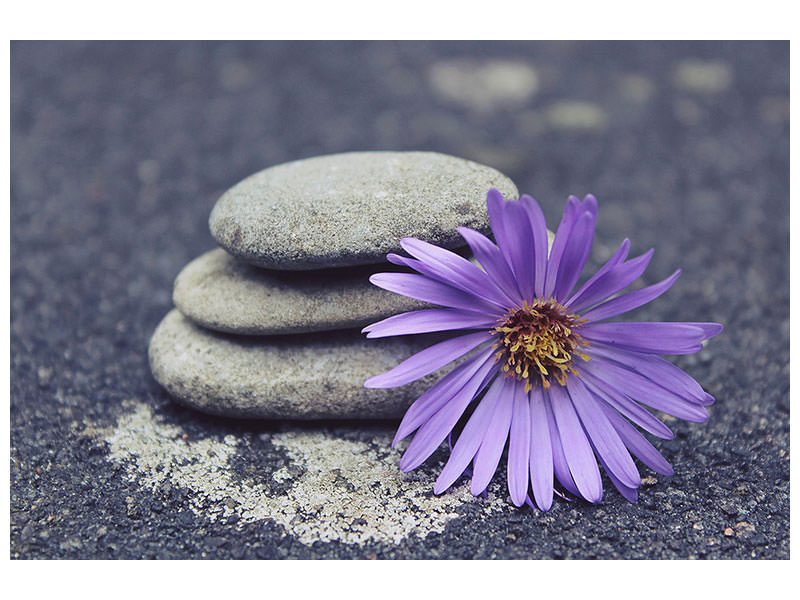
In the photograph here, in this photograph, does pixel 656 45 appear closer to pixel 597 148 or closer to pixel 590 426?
pixel 597 148

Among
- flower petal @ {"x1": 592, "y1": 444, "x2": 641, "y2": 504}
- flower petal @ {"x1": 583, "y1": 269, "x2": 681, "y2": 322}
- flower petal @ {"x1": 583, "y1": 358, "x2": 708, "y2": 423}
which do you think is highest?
flower petal @ {"x1": 583, "y1": 269, "x2": 681, "y2": 322}

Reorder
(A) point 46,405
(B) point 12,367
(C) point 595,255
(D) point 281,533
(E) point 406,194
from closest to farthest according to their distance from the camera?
(D) point 281,533 → (E) point 406,194 → (A) point 46,405 → (B) point 12,367 → (C) point 595,255

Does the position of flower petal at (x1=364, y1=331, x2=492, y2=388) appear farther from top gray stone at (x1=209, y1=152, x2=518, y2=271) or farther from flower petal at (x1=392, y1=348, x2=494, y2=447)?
top gray stone at (x1=209, y1=152, x2=518, y2=271)

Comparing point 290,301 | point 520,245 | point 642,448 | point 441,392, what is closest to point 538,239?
point 520,245

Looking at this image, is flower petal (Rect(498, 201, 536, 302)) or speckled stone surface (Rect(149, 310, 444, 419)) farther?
speckled stone surface (Rect(149, 310, 444, 419))

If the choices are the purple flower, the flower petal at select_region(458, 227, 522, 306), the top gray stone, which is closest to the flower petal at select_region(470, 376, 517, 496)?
the purple flower

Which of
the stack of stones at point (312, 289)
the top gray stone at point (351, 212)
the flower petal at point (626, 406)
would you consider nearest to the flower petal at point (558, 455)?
the flower petal at point (626, 406)

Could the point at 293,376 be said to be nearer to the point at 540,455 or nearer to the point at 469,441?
the point at 469,441

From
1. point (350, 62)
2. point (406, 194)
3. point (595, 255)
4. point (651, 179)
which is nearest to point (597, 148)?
point (651, 179)
